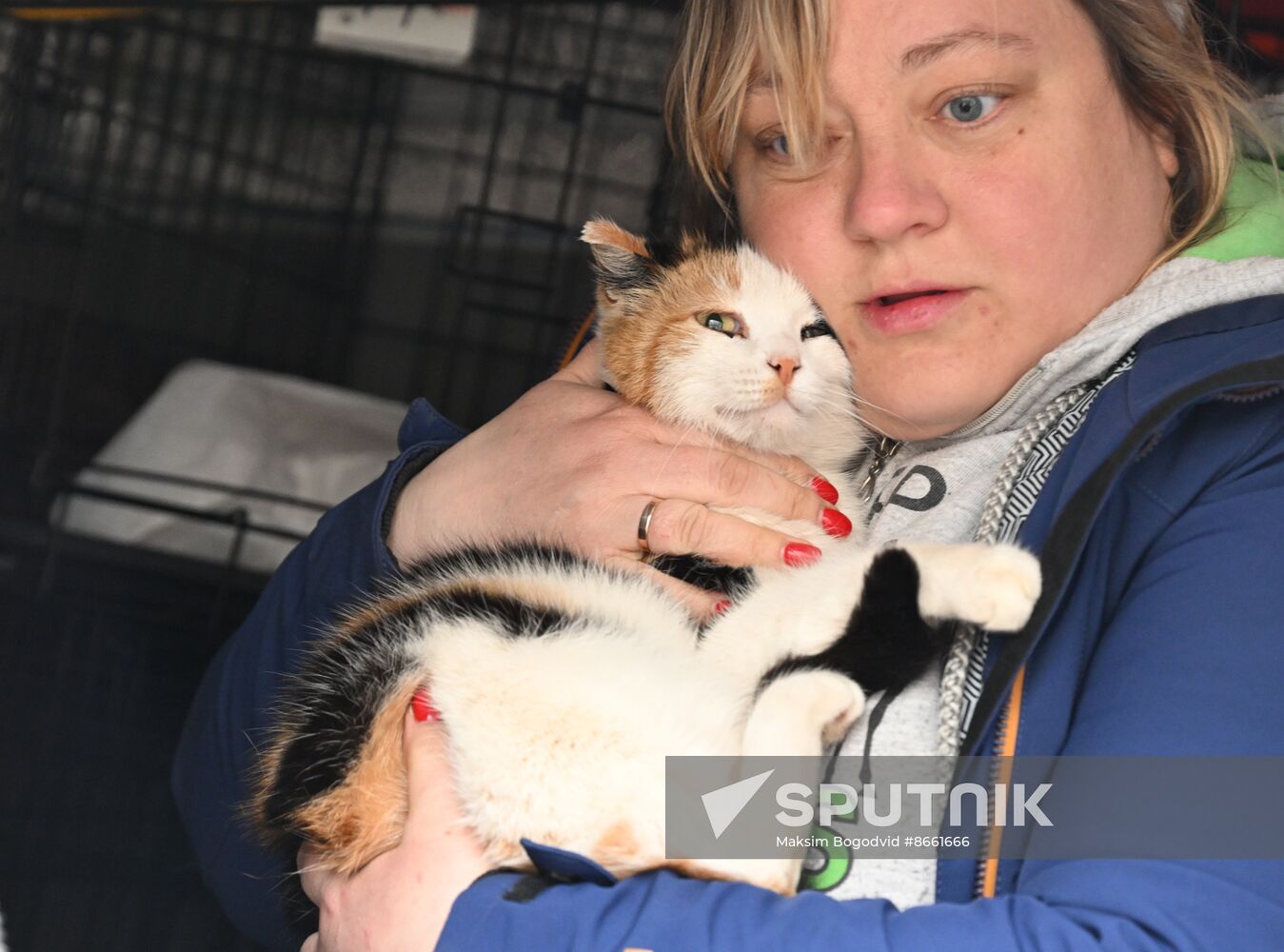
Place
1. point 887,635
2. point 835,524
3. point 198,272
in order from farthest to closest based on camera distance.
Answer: point 198,272
point 835,524
point 887,635

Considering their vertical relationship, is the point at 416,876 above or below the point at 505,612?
below

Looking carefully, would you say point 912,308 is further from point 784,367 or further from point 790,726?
point 790,726

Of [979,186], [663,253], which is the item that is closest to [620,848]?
[979,186]

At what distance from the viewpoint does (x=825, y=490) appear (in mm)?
1289

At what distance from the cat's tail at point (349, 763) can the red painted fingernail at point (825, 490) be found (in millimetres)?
439

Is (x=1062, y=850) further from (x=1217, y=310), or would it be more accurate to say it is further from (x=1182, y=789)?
(x=1217, y=310)

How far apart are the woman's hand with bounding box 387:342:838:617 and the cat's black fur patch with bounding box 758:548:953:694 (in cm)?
16

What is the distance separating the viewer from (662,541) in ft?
3.91

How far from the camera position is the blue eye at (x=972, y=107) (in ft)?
3.73

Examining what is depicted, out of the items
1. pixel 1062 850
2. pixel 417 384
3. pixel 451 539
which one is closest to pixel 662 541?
pixel 451 539

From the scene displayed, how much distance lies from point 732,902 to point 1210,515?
46 cm

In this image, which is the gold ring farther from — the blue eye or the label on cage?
the label on cage

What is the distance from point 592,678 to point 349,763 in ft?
0.71

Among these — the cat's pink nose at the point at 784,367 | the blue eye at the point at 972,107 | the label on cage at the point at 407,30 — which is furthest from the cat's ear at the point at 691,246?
the label on cage at the point at 407,30
